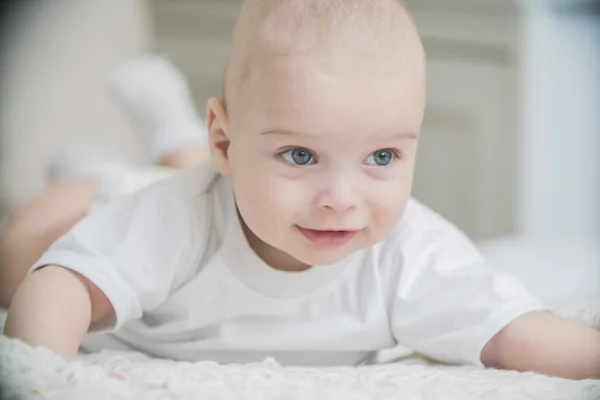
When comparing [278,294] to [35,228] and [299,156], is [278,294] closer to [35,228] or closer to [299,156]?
[299,156]

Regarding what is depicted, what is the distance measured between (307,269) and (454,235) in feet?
0.45

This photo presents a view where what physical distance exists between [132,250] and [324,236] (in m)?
0.15

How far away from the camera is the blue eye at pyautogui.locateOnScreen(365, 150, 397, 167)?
0.56 m

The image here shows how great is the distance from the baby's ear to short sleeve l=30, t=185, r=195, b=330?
5cm

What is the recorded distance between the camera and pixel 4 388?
0.41 meters

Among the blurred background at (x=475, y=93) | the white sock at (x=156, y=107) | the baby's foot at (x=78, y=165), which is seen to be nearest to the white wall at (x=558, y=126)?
the blurred background at (x=475, y=93)

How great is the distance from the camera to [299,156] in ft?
1.81

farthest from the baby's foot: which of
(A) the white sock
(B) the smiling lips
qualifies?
(B) the smiling lips

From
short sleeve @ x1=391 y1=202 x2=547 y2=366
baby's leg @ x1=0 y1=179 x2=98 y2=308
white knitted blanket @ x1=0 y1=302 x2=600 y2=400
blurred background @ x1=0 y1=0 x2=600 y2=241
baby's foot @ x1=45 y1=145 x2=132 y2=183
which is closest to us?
white knitted blanket @ x1=0 y1=302 x2=600 y2=400

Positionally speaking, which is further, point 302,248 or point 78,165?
point 78,165

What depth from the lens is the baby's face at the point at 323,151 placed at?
1.74ft

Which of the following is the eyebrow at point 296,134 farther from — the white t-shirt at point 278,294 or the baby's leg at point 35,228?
the baby's leg at point 35,228

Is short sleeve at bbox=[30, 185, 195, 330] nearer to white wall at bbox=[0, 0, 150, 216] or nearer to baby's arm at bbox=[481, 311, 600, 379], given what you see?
baby's arm at bbox=[481, 311, 600, 379]

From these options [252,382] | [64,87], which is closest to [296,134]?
[252,382]
